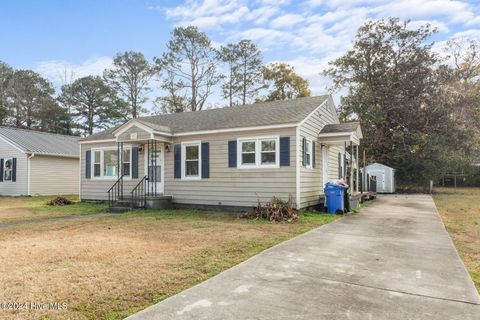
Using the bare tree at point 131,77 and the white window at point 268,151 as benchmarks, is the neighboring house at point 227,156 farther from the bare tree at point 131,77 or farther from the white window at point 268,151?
the bare tree at point 131,77

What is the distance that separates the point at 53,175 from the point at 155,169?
35.8 ft

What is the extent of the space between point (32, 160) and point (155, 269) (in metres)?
18.0

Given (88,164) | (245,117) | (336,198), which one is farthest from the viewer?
(88,164)

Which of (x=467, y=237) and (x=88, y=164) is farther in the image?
(x=88, y=164)

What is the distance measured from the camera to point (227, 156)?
11.3 meters

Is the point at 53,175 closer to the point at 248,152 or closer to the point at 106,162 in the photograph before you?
the point at 106,162

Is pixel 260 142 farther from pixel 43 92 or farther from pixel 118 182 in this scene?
pixel 43 92

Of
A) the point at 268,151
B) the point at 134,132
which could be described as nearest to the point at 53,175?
the point at 134,132

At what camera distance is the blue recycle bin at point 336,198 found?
10.7m

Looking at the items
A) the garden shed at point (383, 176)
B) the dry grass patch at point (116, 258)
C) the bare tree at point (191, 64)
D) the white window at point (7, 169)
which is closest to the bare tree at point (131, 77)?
the bare tree at point (191, 64)

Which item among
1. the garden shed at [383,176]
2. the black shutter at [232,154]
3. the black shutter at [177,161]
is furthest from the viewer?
the garden shed at [383,176]

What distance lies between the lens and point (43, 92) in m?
37.0

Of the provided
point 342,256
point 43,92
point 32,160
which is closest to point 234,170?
point 342,256

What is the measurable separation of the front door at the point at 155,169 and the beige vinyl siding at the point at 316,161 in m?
5.67
